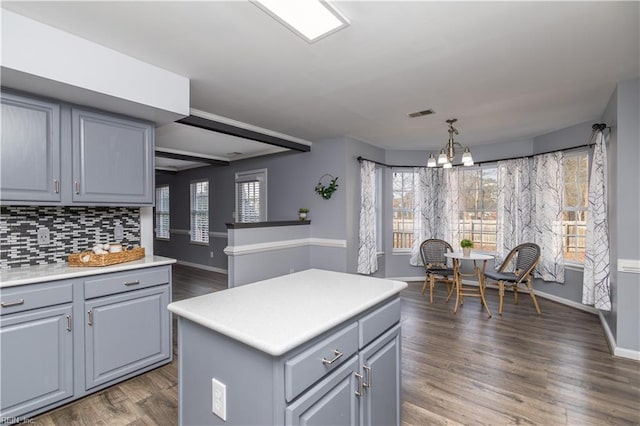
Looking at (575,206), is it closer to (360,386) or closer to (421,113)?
(421,113)

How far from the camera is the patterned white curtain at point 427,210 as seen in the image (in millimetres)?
5668

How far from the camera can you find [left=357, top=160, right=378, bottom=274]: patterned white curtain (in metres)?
4.92

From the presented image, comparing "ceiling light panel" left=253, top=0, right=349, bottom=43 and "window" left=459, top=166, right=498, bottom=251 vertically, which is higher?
"ceiling light panel" left=253, top=0, right=349, bottom=43

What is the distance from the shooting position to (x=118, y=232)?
2982mm

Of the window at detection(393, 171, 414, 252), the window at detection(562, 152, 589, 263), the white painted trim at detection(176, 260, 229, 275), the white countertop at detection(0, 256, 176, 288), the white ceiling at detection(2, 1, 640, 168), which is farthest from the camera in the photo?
the white painted trim at detection(176, 260, 229, 275)

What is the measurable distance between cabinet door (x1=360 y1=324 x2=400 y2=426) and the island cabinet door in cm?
9

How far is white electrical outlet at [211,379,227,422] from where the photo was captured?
1218 millimetres

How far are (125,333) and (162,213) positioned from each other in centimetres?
631

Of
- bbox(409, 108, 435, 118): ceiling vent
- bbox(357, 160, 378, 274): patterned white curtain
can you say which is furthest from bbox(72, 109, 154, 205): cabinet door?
bbox(357, 160, 378, 274): patterned white curtain

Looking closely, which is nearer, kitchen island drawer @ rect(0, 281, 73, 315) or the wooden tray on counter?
kitchen island drawer @ rect(0, 281, 73, 315)

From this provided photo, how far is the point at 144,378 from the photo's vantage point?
2.48 m

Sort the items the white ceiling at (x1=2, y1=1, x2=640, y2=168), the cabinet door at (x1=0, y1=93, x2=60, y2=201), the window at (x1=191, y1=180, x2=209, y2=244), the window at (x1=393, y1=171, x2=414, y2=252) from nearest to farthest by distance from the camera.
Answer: the white ceiling at (x1=2, y1=1, x2=640, y2=168), the cabinet door at (x1=0, y1=93, x2=60, y2=201), the window at (x1=393, y1=171, x2=414, y2=252), the window at (x1=191, y1=180, x2=209, y2=244)

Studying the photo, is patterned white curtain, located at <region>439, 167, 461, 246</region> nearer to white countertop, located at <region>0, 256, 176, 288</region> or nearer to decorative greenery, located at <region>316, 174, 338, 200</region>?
decorative greenery, located at <region>316, 174, 338, 200</region>

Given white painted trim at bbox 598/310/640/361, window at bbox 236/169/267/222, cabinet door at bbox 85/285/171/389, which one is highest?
window at bbox 236/169/267/222
